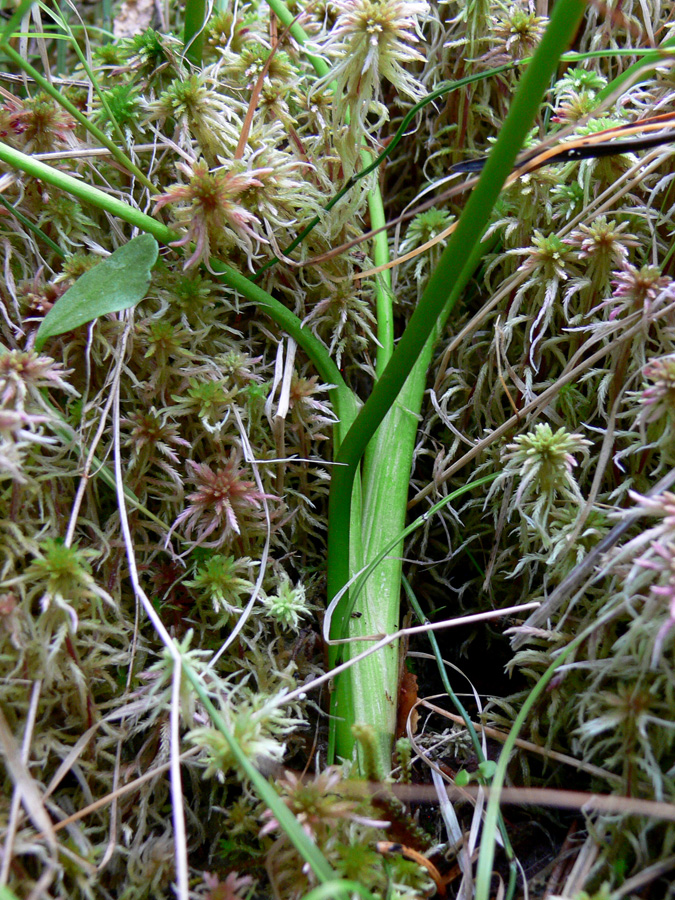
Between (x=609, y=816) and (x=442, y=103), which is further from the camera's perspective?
(x=442, y=103)

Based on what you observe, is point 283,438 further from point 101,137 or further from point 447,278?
point 101,137

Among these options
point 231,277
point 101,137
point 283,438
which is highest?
point 101,137

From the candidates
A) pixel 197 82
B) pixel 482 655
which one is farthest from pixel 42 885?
pixel 197 82

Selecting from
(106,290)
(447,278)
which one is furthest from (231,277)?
(447,278)

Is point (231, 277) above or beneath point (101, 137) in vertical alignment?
beneath

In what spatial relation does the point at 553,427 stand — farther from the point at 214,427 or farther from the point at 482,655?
the point at 214,427

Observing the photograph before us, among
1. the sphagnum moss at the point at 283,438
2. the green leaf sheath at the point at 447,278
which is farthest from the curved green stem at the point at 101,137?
the green leaf sheath at the point at 447,278

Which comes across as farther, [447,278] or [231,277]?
[231,277]

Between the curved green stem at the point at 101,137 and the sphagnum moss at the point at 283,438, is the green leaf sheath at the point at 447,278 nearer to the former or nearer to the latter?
the sphagnum moss at the point at 283,438
